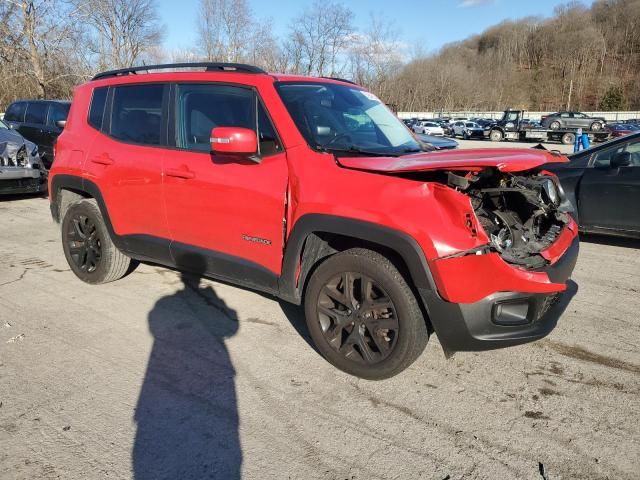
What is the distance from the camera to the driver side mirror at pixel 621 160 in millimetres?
5691

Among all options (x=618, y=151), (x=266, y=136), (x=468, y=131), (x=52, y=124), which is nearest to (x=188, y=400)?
(x=266, y=136)

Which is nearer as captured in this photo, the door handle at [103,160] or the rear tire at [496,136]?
the door handle at [103,160]

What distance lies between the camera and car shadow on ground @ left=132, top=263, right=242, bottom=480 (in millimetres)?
2295

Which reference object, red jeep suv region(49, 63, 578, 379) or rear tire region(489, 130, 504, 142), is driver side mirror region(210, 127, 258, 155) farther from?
rear tire region(489, 130, 504, 142)

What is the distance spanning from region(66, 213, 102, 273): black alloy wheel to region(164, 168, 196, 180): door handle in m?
1.29

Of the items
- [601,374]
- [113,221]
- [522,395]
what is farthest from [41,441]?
[601,374]

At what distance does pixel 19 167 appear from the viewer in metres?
8.66

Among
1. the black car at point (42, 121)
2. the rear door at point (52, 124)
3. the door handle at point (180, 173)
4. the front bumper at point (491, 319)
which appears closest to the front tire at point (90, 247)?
the door handle at point (180, 173)

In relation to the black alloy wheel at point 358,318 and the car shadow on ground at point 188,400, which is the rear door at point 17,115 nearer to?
the car shadow on ground at point 188,400

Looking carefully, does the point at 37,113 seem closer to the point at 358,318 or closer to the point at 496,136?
the point at 358,318

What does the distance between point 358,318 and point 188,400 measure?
3.55 feet

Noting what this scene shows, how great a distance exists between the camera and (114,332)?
3.65m

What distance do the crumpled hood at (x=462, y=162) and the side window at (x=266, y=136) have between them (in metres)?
0.48

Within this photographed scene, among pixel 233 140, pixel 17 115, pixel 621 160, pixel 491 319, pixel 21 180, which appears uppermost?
pixel 17 115
